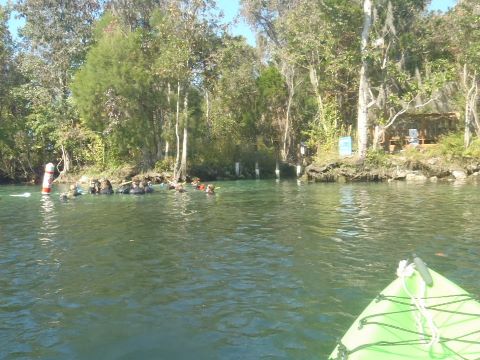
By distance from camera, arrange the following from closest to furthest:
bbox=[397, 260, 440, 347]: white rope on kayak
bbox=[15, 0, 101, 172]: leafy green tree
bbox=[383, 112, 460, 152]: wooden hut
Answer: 1. bbox=[397, 260, 440, 347]: white rope on kayak
2. bbox=[383, 112, 460, 152]: wooden hut
3. bbox=[15, 0, 101, 172]: leafy green tree

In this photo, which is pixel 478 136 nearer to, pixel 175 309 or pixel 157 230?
pixel 157 230

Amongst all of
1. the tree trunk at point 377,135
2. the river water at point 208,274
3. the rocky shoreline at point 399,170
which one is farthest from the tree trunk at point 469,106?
the river water at point 208,274

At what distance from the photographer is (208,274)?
10.1m

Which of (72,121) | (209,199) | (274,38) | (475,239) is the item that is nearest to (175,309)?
(475,239)

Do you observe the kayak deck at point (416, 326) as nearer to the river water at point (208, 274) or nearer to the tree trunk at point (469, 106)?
the river water at point (208, 274)

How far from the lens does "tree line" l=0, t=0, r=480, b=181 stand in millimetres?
37844

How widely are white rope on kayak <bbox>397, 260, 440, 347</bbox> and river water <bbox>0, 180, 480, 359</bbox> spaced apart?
1.20 m

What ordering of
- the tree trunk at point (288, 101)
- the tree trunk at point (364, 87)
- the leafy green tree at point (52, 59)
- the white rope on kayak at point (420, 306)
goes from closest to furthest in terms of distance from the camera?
the white rope on kayak at point (420, 306) < the tree trunk at point (364, 87) < the leafy green tree at point (52, 59) < the tree trunk at point (288, 101)

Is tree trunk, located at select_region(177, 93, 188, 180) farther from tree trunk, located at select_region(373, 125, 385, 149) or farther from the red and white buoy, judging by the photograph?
Result: tree trunk, located at select_region(373, 125, 385, 149)

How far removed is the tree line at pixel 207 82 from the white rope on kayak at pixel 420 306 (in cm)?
3071

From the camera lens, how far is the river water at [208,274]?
6.93 m

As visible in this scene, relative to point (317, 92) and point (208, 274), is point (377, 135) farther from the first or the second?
point (208, 274)

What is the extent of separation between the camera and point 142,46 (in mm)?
40719

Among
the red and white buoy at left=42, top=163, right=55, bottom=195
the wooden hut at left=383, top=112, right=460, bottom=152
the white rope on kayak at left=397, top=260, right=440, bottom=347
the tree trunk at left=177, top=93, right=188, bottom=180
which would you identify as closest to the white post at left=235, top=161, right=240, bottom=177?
the tree trunk at left=177, top=93, right=188, bottom=180
